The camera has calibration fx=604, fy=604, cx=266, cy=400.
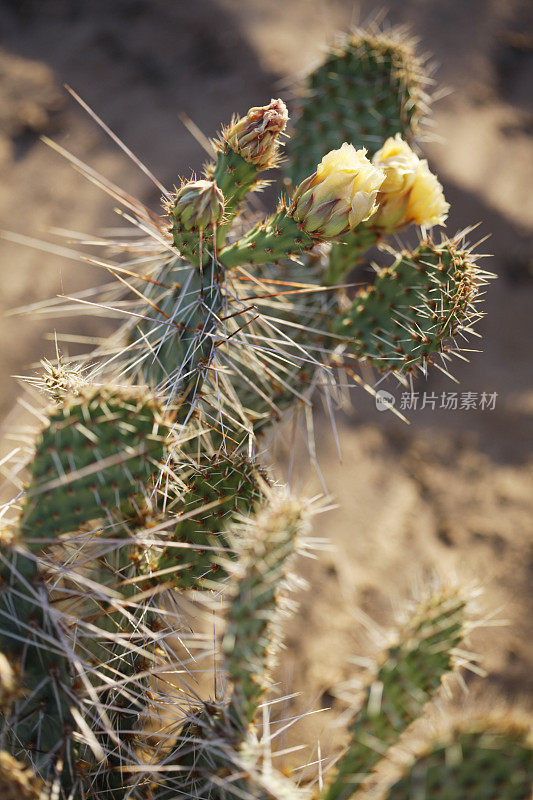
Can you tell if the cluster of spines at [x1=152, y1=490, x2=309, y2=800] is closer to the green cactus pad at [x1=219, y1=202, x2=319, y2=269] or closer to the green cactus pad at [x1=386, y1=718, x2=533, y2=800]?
the green cactus pad at [x1=386, y1=718, x2=533, y2=800]

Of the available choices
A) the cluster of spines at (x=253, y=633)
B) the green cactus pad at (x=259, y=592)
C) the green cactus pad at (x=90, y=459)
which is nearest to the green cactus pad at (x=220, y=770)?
the cluster of spines at (x=253, y=633)

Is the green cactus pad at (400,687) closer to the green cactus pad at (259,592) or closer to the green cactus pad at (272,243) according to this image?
the green cactus pad at (259,592)

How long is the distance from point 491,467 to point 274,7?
2.83 metres

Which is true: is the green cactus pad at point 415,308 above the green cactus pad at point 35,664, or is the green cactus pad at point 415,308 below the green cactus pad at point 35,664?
above

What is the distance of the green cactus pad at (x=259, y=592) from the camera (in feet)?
2.44

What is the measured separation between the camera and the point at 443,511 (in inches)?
92.4

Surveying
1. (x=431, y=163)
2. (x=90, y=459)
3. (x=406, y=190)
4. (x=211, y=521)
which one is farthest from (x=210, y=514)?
(x=431, y=163)

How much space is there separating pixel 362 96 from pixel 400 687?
141cm

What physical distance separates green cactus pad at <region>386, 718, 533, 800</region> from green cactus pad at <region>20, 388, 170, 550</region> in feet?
1.66

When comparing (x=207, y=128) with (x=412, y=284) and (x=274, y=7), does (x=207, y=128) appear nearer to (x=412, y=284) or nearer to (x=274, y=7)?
(x=274, y=7)

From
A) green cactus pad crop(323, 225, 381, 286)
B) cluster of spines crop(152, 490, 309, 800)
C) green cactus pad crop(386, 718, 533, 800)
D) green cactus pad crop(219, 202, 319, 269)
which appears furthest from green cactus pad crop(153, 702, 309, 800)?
green cactus pad crop(323, 225, 381, 286)

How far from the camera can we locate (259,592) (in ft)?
2.39

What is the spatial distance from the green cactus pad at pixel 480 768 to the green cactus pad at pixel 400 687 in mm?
93

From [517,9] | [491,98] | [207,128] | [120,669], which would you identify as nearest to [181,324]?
[120,669]
